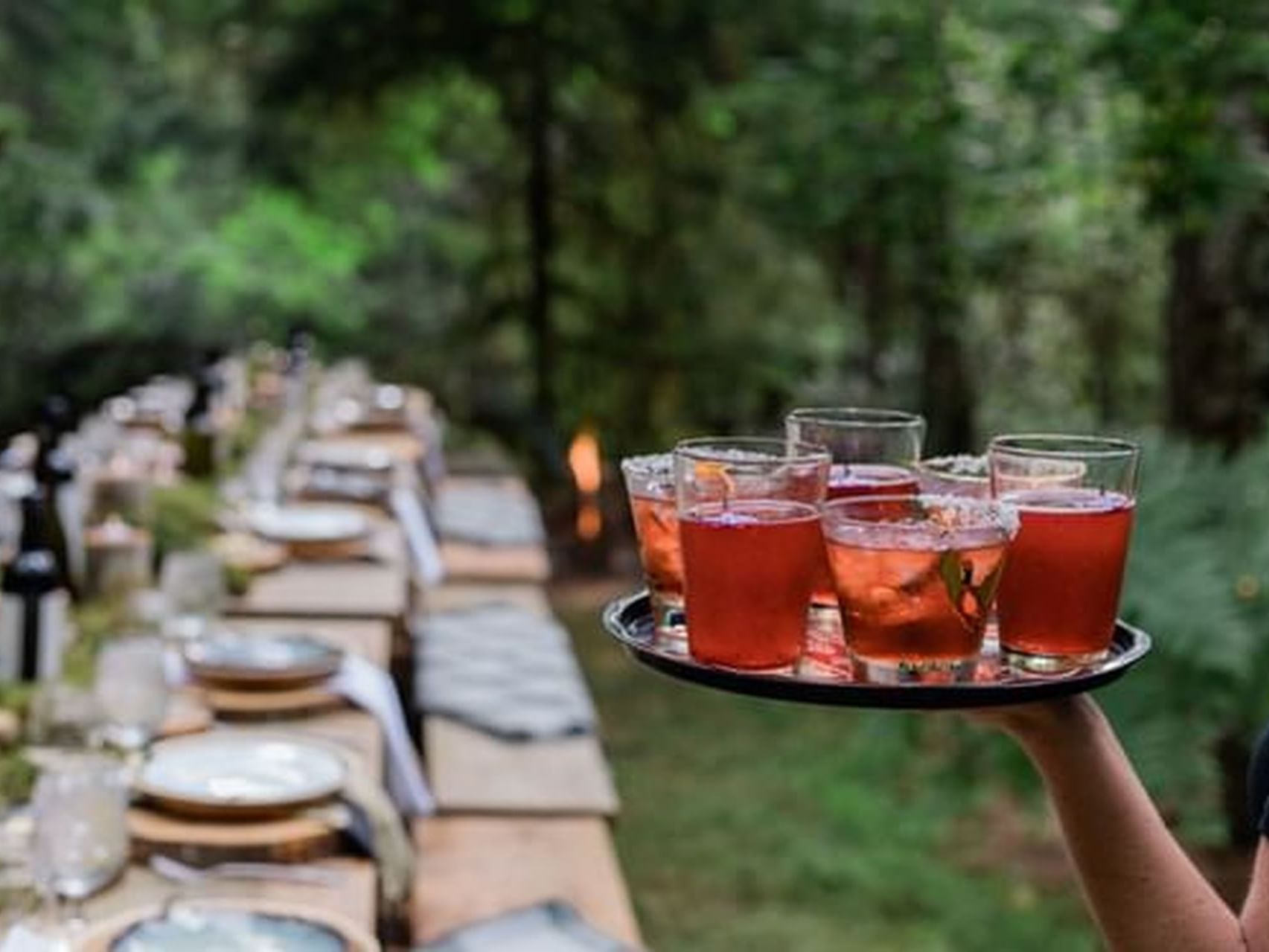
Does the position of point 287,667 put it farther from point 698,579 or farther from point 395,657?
point 698,579

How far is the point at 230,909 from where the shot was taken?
2.13m

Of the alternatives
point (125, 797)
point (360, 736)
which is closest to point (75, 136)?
point (360, 736)

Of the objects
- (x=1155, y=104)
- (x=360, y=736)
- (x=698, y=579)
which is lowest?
(x=360, y=736)

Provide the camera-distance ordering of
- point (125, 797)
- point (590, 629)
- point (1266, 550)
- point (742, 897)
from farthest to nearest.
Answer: point (590, 629)
point (742, 897)
point (1266, 550)
point (125, 797)

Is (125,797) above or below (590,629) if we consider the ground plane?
above

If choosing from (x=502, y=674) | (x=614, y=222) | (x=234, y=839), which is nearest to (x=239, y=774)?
(x=234, y=839)

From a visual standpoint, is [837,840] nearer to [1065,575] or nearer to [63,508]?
[63,508]

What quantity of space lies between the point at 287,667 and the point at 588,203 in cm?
643

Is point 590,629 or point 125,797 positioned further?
point 590,629

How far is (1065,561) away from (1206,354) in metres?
4.48

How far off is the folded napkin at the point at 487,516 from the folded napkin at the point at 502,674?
107 centimetres

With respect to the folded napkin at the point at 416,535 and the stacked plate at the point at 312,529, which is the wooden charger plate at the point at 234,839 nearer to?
the stacked plate at the point at 312,529

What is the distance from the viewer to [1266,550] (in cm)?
469

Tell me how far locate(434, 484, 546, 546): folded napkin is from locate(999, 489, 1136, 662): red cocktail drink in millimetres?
4863
